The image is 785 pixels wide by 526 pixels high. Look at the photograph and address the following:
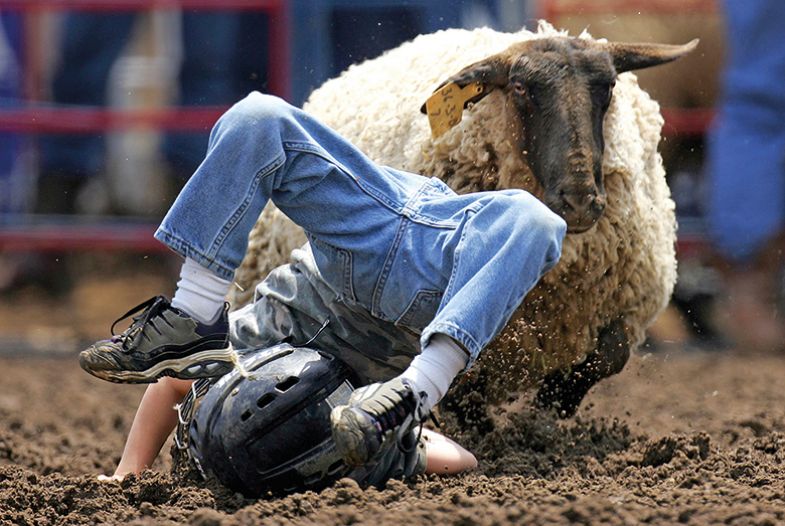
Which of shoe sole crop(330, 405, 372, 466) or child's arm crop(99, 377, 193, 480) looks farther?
child's arm crop(99, 377, 193, 480)

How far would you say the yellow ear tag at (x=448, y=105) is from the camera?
3.80 meters

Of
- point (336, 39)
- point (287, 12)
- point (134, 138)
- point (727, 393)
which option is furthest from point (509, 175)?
point (134, 138)

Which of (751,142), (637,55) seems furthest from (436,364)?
(751,142)

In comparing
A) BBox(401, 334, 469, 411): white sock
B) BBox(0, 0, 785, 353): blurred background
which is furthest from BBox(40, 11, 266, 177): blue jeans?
BBox(401, 334, 469, 411): white sock

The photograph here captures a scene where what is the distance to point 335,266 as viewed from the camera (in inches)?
122

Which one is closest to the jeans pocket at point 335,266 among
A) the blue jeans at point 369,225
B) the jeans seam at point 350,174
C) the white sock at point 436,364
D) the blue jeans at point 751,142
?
the blue jeans at point 369,225

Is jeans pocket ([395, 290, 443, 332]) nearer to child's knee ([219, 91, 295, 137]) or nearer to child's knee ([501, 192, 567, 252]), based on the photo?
child's knee ([501, 192, 567, 252])

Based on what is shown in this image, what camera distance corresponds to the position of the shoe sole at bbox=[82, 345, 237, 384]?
112 inches

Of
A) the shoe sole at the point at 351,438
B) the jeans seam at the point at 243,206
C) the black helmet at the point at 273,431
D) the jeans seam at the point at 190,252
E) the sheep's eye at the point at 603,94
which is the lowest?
the black helmet at the point at 273,431

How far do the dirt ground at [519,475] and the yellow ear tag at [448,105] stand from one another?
0.88 meters

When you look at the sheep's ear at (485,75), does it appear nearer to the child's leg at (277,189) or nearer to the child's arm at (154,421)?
the child's leg at (277,189)

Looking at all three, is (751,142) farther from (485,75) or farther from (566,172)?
(566,172)

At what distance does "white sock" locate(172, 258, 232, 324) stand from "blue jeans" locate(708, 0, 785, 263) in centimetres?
411

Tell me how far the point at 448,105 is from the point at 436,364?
1249 mm
